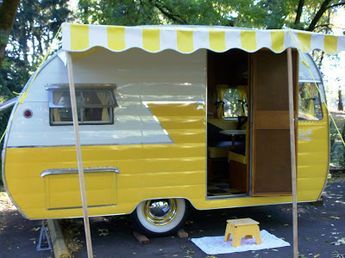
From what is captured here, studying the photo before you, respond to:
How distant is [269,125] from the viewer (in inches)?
244

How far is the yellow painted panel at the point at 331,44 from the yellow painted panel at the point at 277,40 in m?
0.51

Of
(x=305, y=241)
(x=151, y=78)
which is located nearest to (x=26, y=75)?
(x=151, y=78)

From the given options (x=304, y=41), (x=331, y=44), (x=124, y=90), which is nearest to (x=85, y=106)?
(x=124, y=90)

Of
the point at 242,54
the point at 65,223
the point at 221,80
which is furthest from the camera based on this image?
the point at 221,80

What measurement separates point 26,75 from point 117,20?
15.4 ft

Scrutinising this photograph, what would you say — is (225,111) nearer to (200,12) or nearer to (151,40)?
(200,12)

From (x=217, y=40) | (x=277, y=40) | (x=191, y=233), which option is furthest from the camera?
(x=191, y=233)

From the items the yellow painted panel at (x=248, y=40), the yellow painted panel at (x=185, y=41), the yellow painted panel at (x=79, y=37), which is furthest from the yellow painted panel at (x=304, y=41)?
the yellow painted panel at (x=79, y=37)

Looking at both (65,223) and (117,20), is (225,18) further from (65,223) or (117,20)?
(65,223)

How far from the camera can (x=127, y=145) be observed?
5734 mm

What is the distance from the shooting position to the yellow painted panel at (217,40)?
453 cm

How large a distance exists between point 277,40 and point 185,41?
97cm

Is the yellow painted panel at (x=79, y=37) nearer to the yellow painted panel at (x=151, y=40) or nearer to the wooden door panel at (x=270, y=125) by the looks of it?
the yellow painted panel at (x=151, y=40)

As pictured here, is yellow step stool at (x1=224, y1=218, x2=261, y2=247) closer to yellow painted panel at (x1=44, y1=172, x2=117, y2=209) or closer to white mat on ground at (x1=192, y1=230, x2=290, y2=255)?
white mat on ground at (x1=192, y1=230, x2=290, y2=255)
